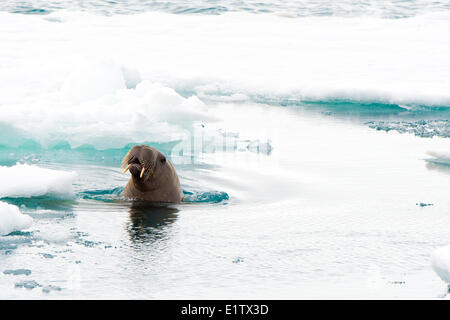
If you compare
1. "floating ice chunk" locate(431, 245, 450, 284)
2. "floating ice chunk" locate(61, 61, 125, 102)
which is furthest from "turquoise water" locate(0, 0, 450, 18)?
"floating ice chunk" locate(431, 245, 450, 284)

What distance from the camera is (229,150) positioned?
34.8 feet

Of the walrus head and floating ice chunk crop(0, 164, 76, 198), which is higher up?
the walrus head

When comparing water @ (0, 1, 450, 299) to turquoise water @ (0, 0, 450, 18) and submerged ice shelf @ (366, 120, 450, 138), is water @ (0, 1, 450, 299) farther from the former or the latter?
turquoise water @ (0, 0, 450, 18)

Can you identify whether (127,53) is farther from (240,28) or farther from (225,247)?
(225,247)

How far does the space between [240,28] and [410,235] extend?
14178mm

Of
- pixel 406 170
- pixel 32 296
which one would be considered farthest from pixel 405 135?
pixel 32 296

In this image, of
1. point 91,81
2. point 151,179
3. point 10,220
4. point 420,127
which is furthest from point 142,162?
point 420,127

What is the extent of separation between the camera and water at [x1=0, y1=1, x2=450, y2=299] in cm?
520

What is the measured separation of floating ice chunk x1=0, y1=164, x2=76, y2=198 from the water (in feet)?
0.06

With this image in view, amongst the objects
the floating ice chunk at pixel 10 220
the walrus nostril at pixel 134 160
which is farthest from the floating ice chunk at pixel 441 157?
the floating ice chunk at pixel 10 220

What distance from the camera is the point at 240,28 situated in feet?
65.0

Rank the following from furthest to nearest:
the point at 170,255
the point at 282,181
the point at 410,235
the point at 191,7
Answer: the point at 191,7 < the point at 282,181 < the point at 410,235 < the point at 170,255

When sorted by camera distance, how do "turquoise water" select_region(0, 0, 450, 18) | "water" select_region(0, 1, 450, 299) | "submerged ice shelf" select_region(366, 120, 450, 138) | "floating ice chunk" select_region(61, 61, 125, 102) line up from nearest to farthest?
"water" select_region(0, 1, 450, 299) < "submerged ice shelf" select_region(366, 120, 450, 138) < "floating ice chunk" select_region(61, 61, 125, 102) < "turquoise water" select_region(0, 0, 450, 18)

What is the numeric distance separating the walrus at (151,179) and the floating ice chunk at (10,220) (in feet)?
4.67
